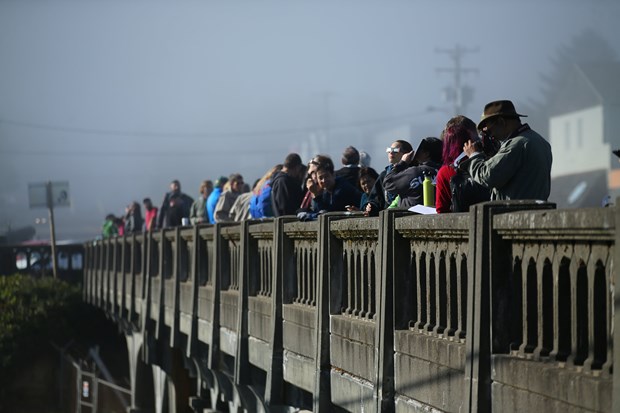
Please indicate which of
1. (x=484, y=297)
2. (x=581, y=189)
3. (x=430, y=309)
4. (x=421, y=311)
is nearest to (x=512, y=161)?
(x=484, y=297)

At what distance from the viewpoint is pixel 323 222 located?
11.8 metres

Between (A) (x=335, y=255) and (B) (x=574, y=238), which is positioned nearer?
(B) (x=574, y=238)

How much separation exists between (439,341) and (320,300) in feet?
10.7

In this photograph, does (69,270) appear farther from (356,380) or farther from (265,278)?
(356,380)

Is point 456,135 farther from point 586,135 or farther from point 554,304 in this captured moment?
point 586,135

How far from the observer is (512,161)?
8.10 meters

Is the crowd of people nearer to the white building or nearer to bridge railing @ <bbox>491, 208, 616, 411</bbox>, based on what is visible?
bridge railing @ <bbox>491, 208, 616, 411</bbox>

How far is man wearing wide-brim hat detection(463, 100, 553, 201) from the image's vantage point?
26.6ft

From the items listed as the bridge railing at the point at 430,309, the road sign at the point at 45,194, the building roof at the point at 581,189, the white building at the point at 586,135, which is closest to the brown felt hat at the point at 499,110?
the bridge railing at the point at 430,309

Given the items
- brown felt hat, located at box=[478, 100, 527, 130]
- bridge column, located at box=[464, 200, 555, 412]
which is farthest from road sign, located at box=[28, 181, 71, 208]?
bridge column, located at box=[464, 200, 555, 412]

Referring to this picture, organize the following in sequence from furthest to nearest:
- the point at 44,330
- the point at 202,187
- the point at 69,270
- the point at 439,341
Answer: the point at 69,270 → the point at 44,330 → the point at 202,187 → the point at 439,341

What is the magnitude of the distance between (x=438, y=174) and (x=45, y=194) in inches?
1581

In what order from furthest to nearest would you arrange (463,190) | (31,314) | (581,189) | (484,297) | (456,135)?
1. (581,189)
2. (31,314)
3. (456,135)
4. (463,190)
5. (484,297)

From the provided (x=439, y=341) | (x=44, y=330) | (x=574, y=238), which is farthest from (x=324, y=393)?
(x=44, y=330)
